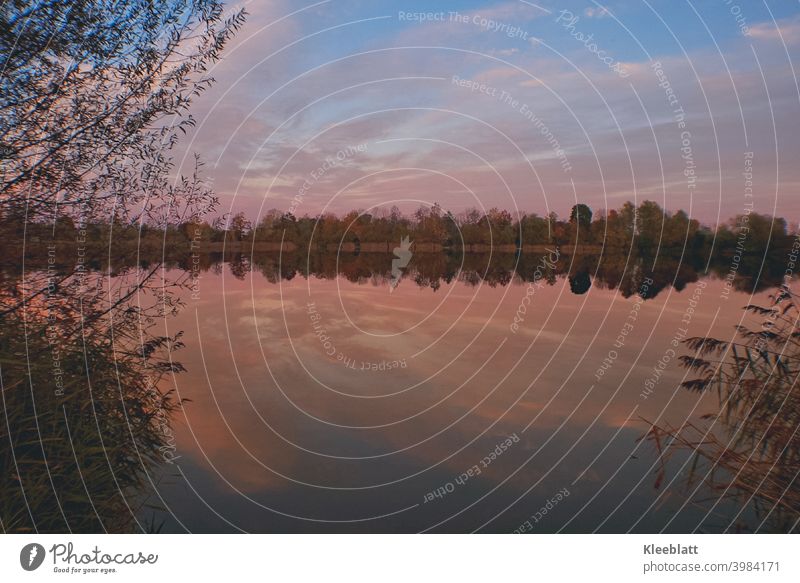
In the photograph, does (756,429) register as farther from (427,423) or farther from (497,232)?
(497,232)

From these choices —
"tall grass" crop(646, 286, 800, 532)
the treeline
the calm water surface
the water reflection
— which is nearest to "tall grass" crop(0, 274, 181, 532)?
the water reflection

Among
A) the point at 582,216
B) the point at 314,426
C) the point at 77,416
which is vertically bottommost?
the point at 314,426

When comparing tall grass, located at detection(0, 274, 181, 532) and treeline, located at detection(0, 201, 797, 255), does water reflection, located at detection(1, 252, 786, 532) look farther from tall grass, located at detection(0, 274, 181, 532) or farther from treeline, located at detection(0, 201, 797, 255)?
treeline, located at detection(0, 201, 797, 255)

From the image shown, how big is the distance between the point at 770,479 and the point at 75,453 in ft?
26.9

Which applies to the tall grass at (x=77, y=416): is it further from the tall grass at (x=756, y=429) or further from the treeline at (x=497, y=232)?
the treeline at (x=497, y=232)

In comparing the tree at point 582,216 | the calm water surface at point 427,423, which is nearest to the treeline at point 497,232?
the tree at point 582,216

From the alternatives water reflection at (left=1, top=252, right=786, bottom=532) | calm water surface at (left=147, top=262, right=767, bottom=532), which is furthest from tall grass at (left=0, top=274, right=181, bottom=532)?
calm water surface at (left=147, top=262, right=767, bottom=532)

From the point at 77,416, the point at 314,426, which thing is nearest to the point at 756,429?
the point at 314,426

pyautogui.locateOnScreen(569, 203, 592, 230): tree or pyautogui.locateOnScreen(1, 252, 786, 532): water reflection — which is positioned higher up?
pyautogui.locateOnScreen(569, 203, 592, 230): tree

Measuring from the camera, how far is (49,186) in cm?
829

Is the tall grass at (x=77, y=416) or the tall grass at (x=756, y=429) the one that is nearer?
the tall grass at (x=77, y=416)

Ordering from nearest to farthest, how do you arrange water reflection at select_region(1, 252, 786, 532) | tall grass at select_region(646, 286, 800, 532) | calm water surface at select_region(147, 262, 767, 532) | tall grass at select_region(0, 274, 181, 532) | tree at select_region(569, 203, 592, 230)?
1. tall grass at select_region(0, 274, 181, 532)
2. tall grass at select_region(646, 286, 800, 532)
3. water reflection at select_region(1, 252, 786, 532)
4. calm water surface at select_region(147, 262, 767, 532)
5. tree at select_region(569, 203, 592, 230)

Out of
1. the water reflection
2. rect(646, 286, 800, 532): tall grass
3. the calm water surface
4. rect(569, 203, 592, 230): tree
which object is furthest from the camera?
rect(569, 203, 592, 230): tree

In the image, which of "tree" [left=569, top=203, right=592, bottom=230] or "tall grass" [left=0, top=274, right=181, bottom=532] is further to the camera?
"tree" [left=569, top=203, right=592, bottom=230]
